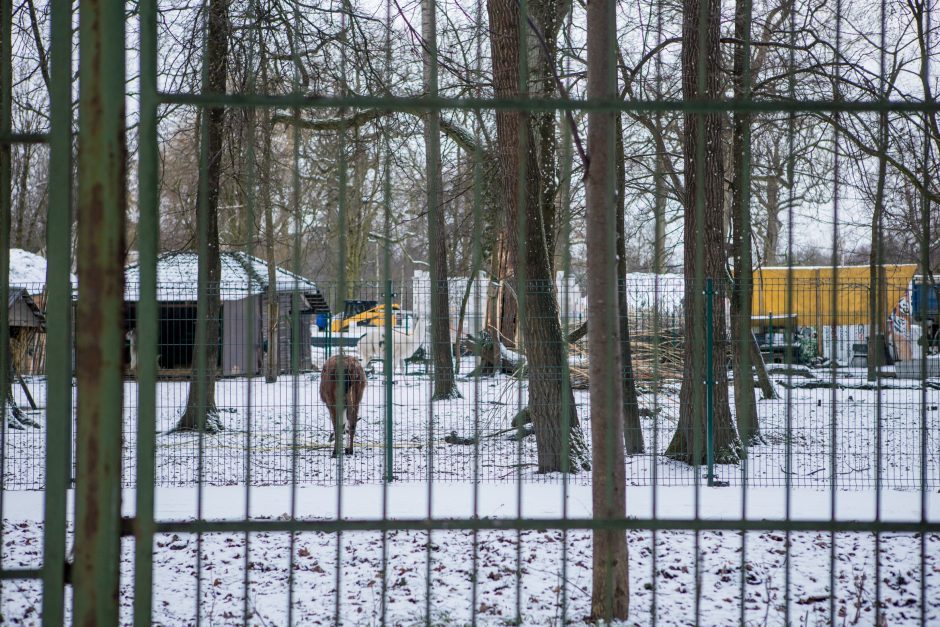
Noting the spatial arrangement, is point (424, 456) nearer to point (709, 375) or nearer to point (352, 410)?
point (352, 410)

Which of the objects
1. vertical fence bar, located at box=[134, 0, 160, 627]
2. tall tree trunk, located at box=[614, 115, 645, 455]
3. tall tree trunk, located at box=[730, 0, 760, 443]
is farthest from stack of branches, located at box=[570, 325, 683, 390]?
vertical fence bar, located at box=[134, 0, 160, 627]

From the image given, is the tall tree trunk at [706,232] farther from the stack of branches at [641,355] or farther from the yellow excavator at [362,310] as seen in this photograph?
the yellow excavator at [362,310]

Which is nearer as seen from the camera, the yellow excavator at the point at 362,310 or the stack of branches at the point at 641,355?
the yellow excavator at the point at 362,310

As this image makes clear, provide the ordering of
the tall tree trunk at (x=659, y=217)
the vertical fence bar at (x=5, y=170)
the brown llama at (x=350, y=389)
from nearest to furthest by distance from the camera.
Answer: the vertical fence bar at (x=5, y=170), the tall tree trunk at (x=659, y=217), the brown llama at (x=350, y=389)

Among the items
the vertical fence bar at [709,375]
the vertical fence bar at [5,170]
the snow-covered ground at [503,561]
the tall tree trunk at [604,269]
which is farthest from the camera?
→ the vertical fence bar at [709,375]

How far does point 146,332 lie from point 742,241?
2.09 metres

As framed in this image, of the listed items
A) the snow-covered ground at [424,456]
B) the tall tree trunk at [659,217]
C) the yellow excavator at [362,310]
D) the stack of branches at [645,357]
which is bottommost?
the snow-covered ground at [424,456]

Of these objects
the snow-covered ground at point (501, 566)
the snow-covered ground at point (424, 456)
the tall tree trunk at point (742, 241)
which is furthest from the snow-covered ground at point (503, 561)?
the snow-covered ground at point (424, 456)

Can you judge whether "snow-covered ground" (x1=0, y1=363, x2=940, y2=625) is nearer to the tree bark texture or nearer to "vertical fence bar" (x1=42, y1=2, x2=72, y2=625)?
the tree bark texture

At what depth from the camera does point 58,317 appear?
2369 mm

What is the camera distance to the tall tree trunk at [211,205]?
261 cm

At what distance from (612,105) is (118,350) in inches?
71.9

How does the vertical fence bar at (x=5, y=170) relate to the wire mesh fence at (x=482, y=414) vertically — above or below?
above

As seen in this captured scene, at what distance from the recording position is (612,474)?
2.76 meters
